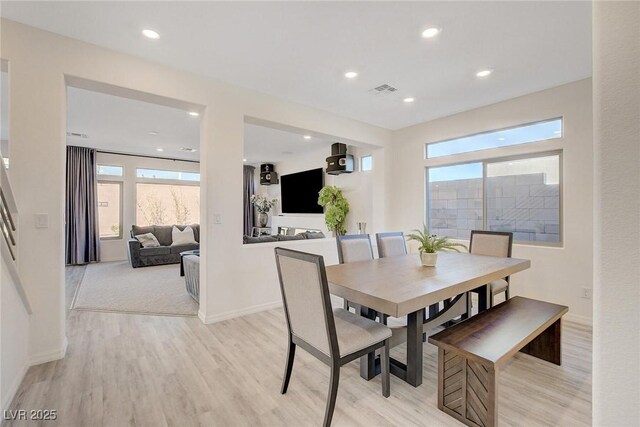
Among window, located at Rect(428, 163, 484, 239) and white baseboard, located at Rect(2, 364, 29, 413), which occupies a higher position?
window, located at Rect(428, 163, 484, 239)

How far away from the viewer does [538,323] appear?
6.74ft

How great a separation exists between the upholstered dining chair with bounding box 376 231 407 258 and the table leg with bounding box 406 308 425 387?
1235mm

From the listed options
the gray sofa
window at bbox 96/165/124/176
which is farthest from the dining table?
window at bbox 96/165/124/176

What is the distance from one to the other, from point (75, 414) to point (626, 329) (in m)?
2.63

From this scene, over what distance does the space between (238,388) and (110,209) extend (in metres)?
7.05

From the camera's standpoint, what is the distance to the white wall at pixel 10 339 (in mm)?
1769

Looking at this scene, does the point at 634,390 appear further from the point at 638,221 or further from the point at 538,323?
the point at 538,323

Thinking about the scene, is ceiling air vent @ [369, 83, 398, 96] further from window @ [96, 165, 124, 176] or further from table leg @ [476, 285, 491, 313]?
window @ [96, 165, 124, 176]

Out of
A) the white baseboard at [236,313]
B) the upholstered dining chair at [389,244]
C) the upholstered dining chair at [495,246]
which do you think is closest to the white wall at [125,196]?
the white baseboard at [236,313]

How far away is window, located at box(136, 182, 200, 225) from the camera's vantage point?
297 inches

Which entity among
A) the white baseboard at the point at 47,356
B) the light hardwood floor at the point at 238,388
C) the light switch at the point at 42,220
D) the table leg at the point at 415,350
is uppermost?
the light switch at the point at 42,220

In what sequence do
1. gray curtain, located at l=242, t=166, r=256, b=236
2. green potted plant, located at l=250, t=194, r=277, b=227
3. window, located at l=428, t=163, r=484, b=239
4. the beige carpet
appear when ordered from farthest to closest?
gray curtain, located at l=242, t=166, r=256, b=236
green potted plant, located at l=250, t=194, r=277, b=227
window, located at l=428, t=163, r=484, b=239
the beige carpet

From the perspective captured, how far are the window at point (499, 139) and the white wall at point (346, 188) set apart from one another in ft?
3.81

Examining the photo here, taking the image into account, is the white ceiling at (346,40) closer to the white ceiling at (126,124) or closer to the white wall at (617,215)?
the white ceiling at (126,124)
